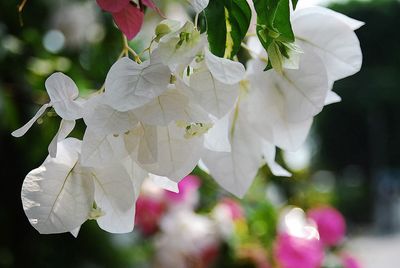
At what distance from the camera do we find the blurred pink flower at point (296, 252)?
88cm

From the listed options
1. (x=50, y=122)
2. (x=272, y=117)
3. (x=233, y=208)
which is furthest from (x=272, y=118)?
(x=233, y=208)

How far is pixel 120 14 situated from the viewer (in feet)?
0.76

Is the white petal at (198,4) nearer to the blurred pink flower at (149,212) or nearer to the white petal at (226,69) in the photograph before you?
the white petal at (226,69)

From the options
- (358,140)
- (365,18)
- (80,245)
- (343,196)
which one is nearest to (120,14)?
(80,245)

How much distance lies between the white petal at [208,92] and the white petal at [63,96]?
4 centimetres

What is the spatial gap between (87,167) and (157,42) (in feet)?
0.16

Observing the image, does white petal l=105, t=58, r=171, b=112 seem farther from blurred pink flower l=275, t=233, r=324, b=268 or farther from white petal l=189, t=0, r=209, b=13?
blurred pink flower l=275, t=233, r=324, b=268

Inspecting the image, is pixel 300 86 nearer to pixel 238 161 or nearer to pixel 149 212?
pixel 238 161

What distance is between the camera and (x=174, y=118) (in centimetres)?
21

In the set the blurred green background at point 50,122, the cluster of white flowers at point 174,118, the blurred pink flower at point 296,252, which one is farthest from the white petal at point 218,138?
the blurred pink flower at point 296,252

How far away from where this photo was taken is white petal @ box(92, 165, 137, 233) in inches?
9.1

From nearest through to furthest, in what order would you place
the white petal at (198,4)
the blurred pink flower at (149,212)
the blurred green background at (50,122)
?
the white petal at (198,4), the blurred green background at (50,122), the blurred pink flower at (149,212)

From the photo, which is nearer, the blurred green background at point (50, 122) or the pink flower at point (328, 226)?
the blurred green background at point (50, 122)

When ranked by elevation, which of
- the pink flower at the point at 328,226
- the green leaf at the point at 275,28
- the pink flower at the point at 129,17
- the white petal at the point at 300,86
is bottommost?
the pink flower at the point at 328,226
